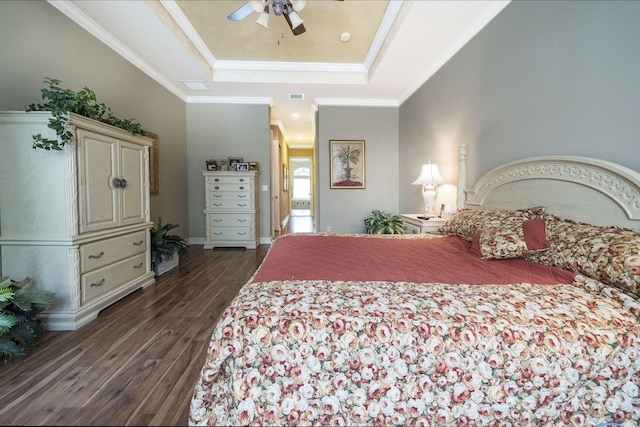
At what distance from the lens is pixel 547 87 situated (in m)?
1.85

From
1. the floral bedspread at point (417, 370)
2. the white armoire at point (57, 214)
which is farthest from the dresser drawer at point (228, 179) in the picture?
the floral bedspread at point (417, 370)

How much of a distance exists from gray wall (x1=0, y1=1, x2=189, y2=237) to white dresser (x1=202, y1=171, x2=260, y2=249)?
0.59m

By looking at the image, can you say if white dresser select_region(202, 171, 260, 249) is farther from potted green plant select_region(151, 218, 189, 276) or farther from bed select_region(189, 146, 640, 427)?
bed select_region(189, 146, 640, 427)

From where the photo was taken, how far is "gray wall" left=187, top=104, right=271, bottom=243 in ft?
15.9

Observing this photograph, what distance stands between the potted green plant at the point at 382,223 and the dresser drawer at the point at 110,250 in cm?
296

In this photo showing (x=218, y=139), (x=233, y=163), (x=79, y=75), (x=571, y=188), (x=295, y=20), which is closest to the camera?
(x=571, y=188)

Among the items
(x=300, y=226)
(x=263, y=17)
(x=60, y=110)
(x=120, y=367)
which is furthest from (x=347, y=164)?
(x=120, y=367)

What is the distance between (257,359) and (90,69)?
3.44 metres

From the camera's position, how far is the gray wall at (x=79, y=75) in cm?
199

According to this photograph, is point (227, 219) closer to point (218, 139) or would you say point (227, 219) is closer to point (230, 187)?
point (230, 187)

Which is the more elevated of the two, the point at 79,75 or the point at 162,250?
the point at 79,75

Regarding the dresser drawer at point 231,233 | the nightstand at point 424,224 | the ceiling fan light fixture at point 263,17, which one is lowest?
the dresser drawer at point 231,233

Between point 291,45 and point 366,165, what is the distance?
2.33 meters

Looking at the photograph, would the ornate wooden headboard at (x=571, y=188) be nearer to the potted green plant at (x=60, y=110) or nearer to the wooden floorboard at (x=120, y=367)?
the wooden floorboard at (x=120, y=367)
